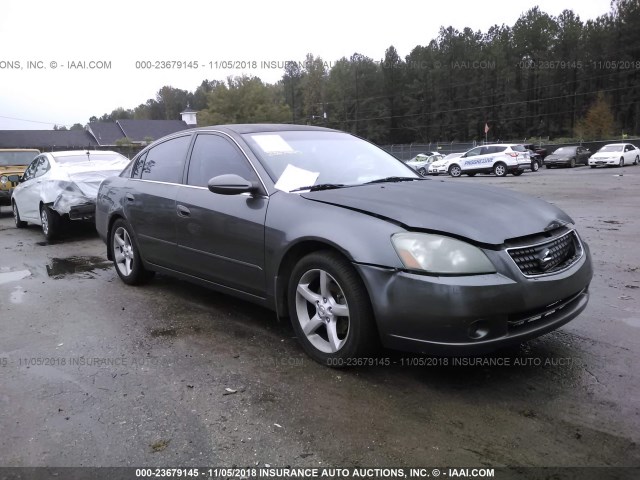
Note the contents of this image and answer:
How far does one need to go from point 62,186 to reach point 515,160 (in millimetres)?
22839

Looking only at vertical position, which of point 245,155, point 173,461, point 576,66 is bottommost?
point 173,461

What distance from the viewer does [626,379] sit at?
3062 millimetres

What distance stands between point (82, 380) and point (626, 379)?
3426 millimetres

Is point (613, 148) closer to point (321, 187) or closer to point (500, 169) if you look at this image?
point (500, 169)

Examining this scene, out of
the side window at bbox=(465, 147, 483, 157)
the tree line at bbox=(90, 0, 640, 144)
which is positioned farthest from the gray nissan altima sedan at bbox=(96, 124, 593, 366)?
the tree line at bbox=(90, 0, 640, 144)

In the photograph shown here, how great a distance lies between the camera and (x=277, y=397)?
9.82 feet

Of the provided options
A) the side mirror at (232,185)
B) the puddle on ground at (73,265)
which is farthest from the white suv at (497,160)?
the side mirror at (232,185)

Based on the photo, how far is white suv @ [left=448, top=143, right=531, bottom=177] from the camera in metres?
26.1

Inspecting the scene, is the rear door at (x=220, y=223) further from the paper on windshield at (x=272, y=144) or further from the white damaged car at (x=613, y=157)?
the white damaged car at (x=613, y=157)

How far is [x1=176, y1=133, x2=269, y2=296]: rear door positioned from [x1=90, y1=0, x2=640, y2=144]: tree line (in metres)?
71.9

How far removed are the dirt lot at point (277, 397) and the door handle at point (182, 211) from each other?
0.91 m

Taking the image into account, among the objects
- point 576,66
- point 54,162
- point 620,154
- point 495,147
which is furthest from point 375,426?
point 576,66

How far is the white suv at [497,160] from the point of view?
85.6ft

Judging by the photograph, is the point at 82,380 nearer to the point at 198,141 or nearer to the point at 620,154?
the point at 198,141
